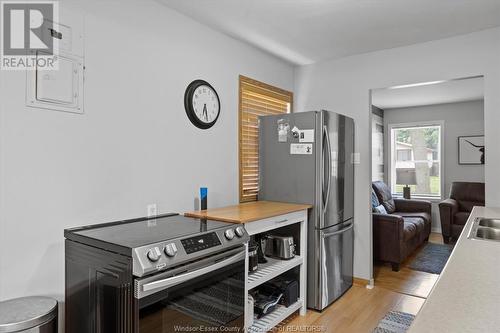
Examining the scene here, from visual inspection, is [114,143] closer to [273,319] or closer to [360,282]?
[273,319]

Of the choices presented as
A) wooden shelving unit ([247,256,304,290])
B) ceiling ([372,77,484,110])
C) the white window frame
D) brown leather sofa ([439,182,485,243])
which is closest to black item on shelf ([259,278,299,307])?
wooden shelving unit ([247,256,304,290])

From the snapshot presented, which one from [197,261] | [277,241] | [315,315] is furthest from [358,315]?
[197,261]

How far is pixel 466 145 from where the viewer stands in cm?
572

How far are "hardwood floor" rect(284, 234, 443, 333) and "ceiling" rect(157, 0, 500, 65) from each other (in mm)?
2173

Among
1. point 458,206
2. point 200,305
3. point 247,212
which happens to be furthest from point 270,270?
point 458,206

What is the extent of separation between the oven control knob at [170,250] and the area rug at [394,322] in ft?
5.98

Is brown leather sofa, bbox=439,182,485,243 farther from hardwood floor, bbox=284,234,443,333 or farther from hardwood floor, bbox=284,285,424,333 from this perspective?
hardwood floor, bbox=284,285,424,333

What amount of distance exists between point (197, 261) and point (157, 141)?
3.30 ft

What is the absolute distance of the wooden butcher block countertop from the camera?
7.38 feet

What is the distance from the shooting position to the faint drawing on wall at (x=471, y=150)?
18.3 ft

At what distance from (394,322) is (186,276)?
1.94 m

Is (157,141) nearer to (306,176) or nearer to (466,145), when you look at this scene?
(306,176)

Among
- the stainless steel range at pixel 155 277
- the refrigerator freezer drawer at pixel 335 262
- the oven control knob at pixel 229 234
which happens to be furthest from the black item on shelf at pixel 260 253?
the oven control knob at pixel 229 234

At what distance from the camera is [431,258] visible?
175 inches
